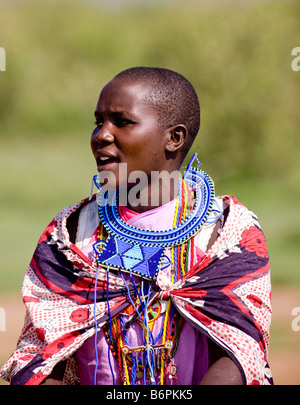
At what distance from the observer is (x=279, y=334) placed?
689 cm

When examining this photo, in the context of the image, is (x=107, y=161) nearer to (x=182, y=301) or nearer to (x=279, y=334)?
(x=182, y=301)

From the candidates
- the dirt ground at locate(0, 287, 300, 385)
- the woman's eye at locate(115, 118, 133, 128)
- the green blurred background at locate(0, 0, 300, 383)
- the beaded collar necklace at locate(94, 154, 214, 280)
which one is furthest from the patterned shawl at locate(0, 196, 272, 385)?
the green blurred background at locate(0, 0, 300, 383)

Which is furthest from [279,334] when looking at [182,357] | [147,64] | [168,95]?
[147,64]

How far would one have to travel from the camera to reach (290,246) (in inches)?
414

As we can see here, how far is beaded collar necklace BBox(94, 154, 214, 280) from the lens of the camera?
104 inches

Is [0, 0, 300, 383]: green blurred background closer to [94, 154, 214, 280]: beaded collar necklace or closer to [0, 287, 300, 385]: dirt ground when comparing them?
[0, 287, 300, 385]: dirt ground

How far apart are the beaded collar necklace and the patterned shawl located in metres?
0.06

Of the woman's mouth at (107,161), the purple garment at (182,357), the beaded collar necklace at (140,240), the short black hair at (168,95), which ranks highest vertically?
the short black hair at (168,95)

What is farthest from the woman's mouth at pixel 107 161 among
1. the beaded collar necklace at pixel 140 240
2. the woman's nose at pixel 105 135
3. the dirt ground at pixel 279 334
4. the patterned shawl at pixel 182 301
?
the dirt ground at pixel 279 334

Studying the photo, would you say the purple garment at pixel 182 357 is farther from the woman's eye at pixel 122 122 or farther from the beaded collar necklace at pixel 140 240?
the woman's eye at pixel 122 122

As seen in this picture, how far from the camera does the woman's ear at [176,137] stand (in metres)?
2.73

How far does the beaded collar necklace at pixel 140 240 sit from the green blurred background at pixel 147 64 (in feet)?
28.0

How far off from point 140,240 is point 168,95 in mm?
571
